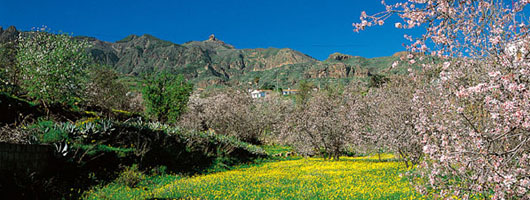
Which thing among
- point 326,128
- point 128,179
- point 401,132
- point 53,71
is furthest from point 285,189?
point 53,71

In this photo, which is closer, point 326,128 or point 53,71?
point 326,128

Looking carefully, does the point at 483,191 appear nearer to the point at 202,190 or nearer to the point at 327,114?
Result: the point at 202,190

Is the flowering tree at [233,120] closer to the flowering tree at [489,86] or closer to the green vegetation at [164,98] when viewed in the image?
the green vegetation at [164,98]

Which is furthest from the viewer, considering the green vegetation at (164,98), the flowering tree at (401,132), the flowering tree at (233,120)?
the flowering tree at (233,120)

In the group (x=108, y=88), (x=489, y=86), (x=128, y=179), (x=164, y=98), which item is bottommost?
(x=128, y=179)

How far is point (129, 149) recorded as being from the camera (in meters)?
16.7

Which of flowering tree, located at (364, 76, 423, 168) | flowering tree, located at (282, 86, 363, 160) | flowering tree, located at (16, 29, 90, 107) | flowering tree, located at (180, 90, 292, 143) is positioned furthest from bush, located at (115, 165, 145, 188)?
flowering tree, located at (180, 90, 292, 143)

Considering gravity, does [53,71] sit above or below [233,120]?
above

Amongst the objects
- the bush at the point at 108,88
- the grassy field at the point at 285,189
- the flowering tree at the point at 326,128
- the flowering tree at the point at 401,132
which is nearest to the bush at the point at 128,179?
the grassy field at the point at 285,189

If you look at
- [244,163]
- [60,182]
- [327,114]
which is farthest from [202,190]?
[327,114]

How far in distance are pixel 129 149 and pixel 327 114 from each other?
13.5 meters

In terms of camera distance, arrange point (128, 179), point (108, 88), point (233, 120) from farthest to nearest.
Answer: point (108, 88), point (233, 120), point (128, 179)

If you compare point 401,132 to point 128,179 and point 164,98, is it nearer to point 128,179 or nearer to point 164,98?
point 128,179

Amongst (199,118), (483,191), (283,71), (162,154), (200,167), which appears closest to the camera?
(483,191)
